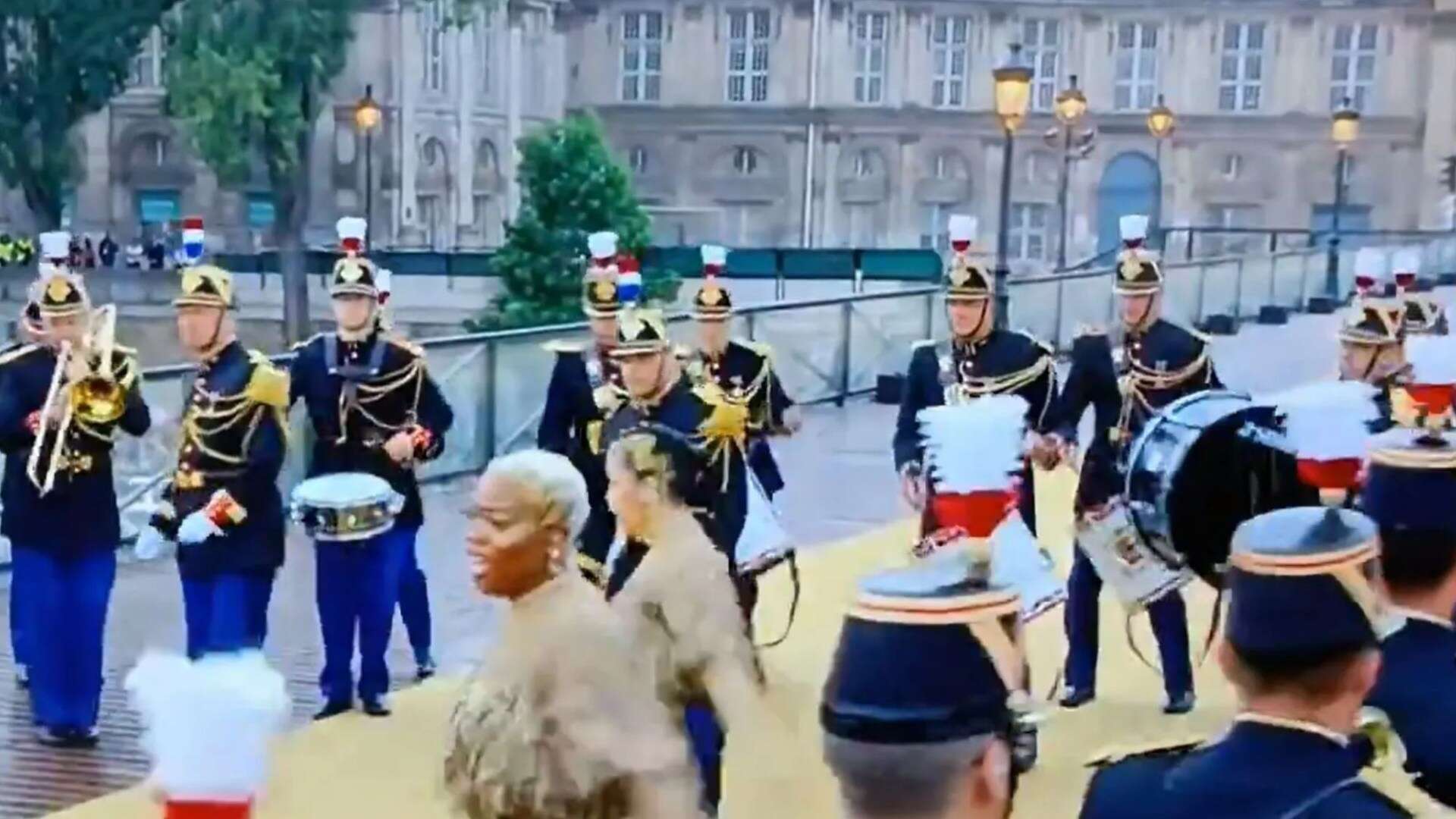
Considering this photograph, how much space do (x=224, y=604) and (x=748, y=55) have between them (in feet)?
163

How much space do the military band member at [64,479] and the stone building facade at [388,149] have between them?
Answer: 3986 cm

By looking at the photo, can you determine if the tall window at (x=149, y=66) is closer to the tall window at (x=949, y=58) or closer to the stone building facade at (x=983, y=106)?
the stone building facade at (x=983, y=106)

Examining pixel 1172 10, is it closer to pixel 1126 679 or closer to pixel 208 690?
pixel 1126 679

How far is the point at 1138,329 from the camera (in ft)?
35.2

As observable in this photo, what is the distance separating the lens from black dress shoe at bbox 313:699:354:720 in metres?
10.8

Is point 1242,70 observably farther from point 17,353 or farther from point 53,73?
point 17,353

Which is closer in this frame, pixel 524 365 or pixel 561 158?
pixel 524 365

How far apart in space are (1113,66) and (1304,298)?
21.8m

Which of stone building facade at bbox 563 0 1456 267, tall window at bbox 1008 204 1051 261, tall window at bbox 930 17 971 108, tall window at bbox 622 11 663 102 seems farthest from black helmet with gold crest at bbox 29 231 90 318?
tall window at bbox 930 17 971 108

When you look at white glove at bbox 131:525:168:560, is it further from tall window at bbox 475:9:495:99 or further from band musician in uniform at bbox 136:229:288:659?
tall window at bbox 475:9:495:99

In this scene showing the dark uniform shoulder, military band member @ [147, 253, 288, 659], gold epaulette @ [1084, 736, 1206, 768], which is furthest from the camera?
military band member @ [147, 253, 288, 659]

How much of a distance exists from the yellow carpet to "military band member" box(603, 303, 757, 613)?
0.69m

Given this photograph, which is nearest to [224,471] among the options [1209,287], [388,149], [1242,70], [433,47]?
[1209,287]

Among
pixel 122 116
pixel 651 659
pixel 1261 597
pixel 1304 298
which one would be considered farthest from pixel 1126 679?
pixel 122 116
